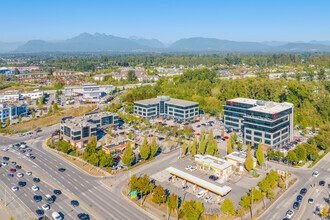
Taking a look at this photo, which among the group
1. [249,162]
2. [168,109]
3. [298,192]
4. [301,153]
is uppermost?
[168,109]

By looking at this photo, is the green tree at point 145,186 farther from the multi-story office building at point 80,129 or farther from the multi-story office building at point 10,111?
the multi-story office building at point 10,111

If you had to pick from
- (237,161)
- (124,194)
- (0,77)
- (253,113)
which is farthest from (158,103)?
(0,77)

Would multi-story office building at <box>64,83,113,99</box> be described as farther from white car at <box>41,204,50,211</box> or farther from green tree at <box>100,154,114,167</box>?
white car at <box>41,204,50,211</box>

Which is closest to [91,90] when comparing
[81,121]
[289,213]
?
[81,121]

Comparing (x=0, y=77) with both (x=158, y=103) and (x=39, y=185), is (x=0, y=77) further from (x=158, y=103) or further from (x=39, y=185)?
(x=39, y=185)

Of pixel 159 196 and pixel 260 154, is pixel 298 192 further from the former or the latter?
pixel 159 196

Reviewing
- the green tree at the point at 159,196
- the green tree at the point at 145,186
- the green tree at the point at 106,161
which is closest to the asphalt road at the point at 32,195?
the green tree at the point at 145,186
